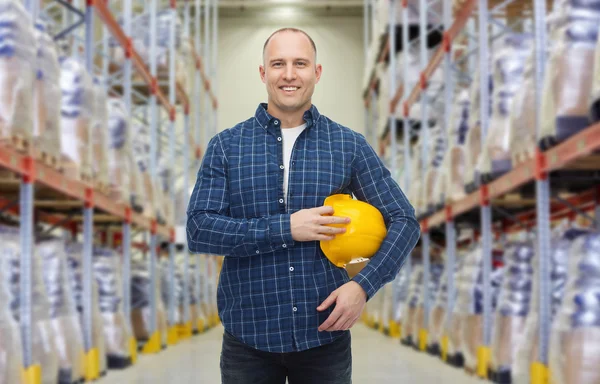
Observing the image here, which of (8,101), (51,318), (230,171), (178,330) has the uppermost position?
(8,101)

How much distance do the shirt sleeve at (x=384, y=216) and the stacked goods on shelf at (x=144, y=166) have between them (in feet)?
27.2

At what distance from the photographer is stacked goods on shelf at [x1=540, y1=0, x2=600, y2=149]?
15.1 ft

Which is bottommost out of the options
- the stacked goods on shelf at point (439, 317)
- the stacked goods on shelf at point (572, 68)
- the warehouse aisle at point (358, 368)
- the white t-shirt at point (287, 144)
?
the warehouse aisle at point (358, 368)

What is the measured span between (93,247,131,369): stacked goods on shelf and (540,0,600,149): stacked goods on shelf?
4.97 meters

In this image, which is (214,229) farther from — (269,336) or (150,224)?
(150,224)

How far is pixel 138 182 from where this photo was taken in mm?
9172

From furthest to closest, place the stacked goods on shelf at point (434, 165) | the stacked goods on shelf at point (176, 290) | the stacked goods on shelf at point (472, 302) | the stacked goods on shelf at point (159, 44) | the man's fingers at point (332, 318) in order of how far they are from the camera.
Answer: the stacked goods on shelf at point (176, 290), the stacked goods on shelf at point (159, 44), the stacked goods on shelf at point (434, 165), the stacked goods on shelf at point (472, 302), the man's fingers at point (332, 318)

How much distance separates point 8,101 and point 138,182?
4412 mm

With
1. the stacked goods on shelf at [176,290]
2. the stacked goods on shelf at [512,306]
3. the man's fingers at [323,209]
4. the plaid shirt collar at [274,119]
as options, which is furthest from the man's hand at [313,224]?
the stacked goods on shelf at [176,290]

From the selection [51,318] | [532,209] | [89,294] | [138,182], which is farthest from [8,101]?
[532,209]

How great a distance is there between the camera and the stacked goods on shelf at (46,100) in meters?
5.42

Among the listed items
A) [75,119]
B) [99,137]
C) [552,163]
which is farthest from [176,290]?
[552,163]

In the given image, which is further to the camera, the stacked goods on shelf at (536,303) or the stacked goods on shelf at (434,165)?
the stacked goods on shelf at (434,165)

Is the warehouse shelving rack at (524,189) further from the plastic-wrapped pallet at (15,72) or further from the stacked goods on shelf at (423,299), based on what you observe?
the plastic-wrapped pallet at (15,72)
